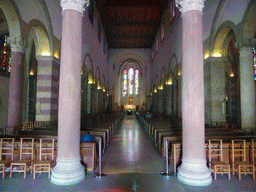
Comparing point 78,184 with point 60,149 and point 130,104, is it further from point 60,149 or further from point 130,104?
point 130,104

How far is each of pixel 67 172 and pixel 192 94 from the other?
3800mm

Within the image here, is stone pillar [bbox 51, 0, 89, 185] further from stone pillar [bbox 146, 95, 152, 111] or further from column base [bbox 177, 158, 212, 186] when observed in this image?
stone pillar [bbox 146, 95, 152, 111]

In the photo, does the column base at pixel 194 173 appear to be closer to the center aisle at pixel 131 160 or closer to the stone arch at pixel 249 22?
the center aisle at pixel 131 160

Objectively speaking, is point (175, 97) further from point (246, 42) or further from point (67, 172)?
point (67, 172)

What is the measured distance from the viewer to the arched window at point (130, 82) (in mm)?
39562

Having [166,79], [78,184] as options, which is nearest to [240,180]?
[78,184]

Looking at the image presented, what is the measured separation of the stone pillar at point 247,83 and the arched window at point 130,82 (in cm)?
3125

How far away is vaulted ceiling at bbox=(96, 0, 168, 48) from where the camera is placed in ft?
60.6

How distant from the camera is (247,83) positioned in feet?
27.6

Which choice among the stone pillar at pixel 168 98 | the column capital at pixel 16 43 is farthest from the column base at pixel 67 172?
the stone pillar at pixel 168 98

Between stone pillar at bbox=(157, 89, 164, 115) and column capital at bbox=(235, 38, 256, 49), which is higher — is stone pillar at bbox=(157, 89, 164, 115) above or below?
below

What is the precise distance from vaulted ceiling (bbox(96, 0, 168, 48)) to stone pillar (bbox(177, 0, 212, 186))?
1491 centimetres

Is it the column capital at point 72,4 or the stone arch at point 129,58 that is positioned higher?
the stone arch at point 129,58

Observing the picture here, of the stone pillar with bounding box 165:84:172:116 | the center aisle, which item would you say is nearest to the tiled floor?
the center aisle
